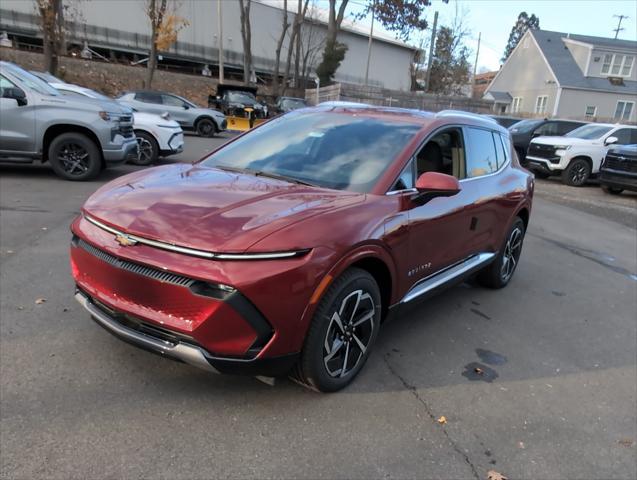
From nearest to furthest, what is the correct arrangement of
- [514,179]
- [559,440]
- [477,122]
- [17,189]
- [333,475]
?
[333,475] < [559,440] < [477,122] < [514,179] < [17,189]

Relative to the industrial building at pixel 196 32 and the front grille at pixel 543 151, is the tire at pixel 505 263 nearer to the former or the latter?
the front grille at pixel 543 151

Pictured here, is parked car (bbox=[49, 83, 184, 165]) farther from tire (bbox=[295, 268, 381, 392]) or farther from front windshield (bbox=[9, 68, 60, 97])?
tire (bbox=[295, 268, 381, 392])

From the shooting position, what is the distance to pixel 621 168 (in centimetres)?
1309

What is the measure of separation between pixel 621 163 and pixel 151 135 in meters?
12.0

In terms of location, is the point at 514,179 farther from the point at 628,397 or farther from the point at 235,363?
the point at 235,363

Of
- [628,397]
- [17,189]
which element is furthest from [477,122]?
[17,189]

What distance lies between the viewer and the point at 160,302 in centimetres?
248

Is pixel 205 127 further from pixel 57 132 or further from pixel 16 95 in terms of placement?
pixel 16 95

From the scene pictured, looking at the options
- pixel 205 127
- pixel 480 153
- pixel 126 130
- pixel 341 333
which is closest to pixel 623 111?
pixel 205 127

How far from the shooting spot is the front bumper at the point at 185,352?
2459 millimetres

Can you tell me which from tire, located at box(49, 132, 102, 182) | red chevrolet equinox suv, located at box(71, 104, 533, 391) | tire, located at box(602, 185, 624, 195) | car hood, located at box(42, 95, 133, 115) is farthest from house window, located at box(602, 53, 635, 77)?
red chevrolet equinox suv, located at box(71, 104, 533, 391)

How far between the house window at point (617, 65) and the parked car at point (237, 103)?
99.9 feet

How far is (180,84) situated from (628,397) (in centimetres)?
4006

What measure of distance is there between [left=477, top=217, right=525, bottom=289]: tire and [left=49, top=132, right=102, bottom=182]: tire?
6.75 meters
